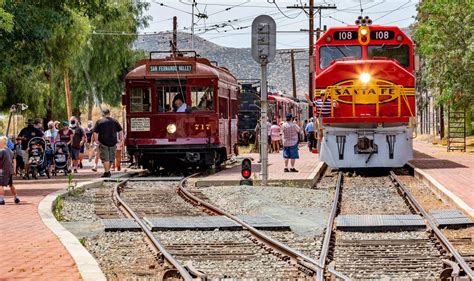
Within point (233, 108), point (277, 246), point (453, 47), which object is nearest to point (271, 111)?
point (453, 47)

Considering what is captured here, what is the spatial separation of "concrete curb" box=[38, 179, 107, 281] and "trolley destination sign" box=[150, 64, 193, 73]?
8.64 metres

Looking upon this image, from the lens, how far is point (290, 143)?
28.6 m

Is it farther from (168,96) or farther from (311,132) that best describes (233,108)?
(311,132)

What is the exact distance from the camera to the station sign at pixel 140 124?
95.6ft

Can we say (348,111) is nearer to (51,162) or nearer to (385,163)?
(385,163)

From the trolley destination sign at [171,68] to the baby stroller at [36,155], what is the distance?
3.75m

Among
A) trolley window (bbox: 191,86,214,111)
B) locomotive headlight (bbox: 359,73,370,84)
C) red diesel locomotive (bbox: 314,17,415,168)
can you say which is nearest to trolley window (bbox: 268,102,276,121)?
trolley window (bbox: 191,86,214,111)

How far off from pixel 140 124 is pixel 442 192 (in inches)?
440

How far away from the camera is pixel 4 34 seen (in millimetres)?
26703

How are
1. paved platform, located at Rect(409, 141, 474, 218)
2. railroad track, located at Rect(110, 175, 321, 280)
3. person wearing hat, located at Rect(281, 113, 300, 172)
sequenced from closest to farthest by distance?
railroad track, located at Rect(110, 175, 321, 280)
paved platform, located at Rect(409, 141, 474, 218)
person wearing hat, located at Rect(281, 113, 300, 172)

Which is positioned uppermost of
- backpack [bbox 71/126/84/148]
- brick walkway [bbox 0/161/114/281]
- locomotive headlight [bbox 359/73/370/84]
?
locomotive headlight [bbox 359/73/370/84]

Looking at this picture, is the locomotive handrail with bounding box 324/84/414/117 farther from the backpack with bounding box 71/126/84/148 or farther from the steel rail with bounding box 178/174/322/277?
the backpack with bounding box 71/126/84/148

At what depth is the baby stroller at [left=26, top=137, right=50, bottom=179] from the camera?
28.6 meters

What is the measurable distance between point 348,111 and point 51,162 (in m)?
9.16
